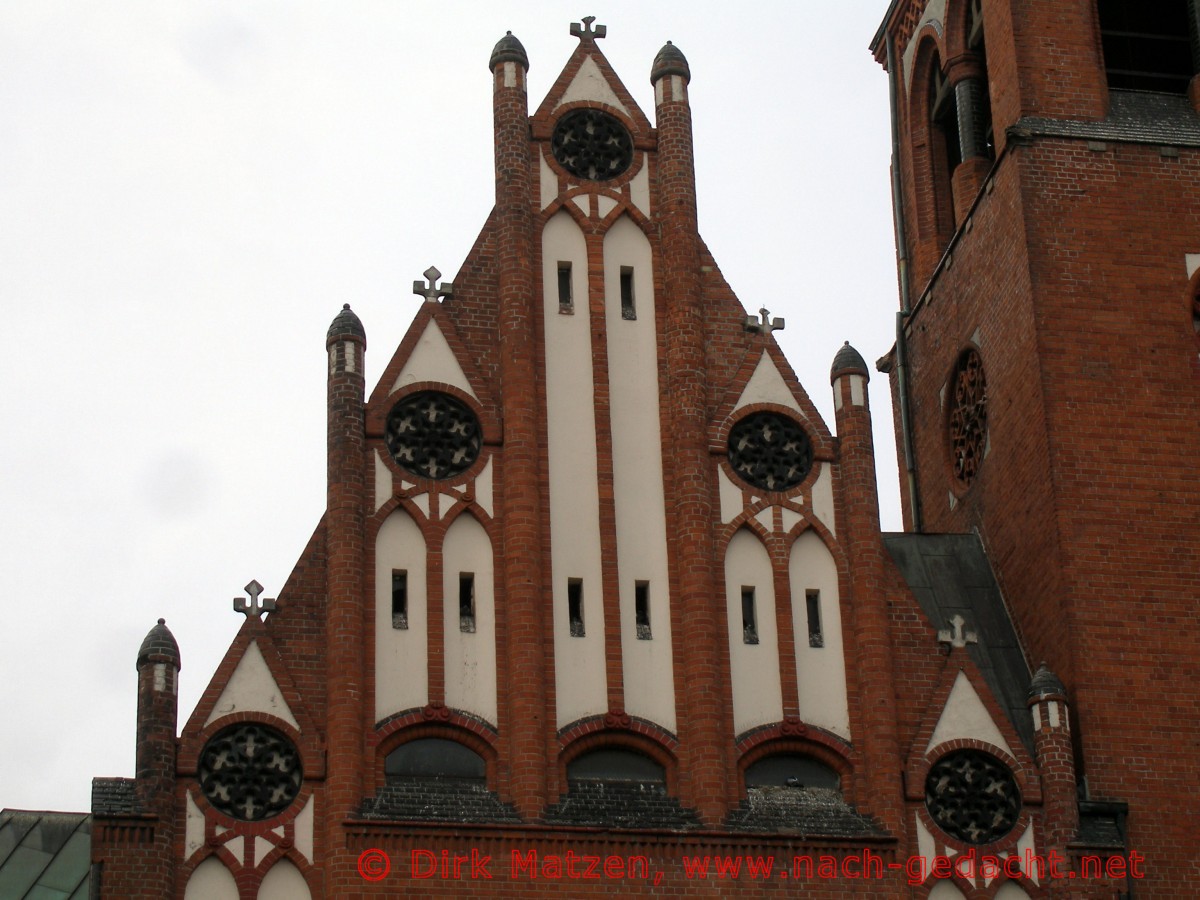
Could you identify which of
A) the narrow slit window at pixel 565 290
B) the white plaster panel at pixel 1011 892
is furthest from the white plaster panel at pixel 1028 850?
the narrow slit window at pixel 565 290

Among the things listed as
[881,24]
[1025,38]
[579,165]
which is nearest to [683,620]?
[579,165]

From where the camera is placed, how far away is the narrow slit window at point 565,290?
3553 cm

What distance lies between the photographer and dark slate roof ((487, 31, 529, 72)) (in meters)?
36.8

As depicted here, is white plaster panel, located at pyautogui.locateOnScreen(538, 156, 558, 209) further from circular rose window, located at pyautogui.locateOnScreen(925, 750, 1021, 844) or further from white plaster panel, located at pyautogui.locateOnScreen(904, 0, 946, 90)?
white plaster panel, located at pyautogui.locateOnScreen(904, 0, 946, 90)

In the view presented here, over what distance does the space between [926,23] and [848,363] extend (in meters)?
12.1

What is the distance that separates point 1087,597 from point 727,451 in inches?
212

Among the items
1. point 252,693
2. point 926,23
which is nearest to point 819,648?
point 252,693

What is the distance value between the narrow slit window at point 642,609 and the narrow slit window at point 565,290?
4233 mm

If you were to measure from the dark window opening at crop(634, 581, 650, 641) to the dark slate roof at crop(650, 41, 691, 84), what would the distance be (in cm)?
807

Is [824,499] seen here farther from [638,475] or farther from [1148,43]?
[1148,43]

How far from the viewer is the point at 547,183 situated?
36.3 meters

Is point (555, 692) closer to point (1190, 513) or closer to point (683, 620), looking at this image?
point (683, 620)

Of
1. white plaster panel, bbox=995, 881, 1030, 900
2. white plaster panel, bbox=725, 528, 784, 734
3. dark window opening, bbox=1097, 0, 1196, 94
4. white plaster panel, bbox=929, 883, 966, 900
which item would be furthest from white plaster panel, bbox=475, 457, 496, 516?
dark window opening, bbox=1097, 0, 1196, 94

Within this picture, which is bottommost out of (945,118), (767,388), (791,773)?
(791,773)
